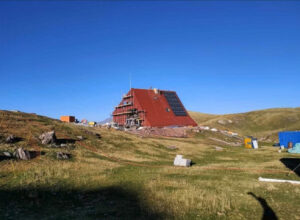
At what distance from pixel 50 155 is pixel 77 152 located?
3.25 m

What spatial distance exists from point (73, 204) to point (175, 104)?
5389 centimetres

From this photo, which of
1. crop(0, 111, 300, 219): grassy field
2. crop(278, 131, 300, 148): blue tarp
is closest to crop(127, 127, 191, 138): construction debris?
crop(278, 131, 300, 148): blue tarp

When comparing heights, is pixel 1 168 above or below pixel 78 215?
above

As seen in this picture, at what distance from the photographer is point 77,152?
66.1 feet

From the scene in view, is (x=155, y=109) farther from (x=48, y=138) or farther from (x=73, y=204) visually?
(x=73, y=204)

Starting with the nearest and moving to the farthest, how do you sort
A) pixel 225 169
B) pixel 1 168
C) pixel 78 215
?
1. pixel 78 215
2. pixel 1 168
3. pixel 225 169

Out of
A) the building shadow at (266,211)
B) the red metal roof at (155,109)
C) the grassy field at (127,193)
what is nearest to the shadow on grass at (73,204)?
the grassy field at (127,193)

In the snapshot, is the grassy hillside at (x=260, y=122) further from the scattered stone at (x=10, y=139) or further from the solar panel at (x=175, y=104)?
the scattered stone at (x=10, y=139)

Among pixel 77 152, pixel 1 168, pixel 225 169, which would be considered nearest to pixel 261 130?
pixel 225 169

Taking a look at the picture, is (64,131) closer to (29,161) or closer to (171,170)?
(29,161)

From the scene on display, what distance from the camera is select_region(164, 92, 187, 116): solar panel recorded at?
196 ft

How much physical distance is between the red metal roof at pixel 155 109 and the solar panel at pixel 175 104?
113 centimetres

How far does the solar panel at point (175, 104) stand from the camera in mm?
59675

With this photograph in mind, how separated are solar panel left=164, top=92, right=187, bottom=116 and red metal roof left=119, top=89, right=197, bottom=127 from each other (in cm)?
113
